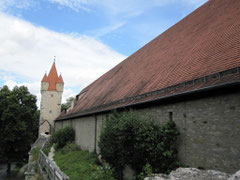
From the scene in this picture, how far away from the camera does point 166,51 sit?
38.9 ft

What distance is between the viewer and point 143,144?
7160 millimetres

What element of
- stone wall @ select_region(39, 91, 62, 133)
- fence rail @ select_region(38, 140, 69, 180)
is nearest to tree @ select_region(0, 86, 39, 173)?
stone wall @ select_region(39, 91, 62, 133)

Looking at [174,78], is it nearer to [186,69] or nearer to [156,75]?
[186,69]

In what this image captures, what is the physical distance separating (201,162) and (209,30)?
20.0ft

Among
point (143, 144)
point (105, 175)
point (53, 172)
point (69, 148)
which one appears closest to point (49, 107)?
point (69, 148)

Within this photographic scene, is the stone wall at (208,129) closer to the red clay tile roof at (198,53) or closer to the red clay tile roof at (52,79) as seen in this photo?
the red clay tile roof at (198,53)

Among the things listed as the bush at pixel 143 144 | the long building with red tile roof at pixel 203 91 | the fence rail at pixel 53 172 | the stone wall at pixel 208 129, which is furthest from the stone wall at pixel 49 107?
the stone wall at pixel 208 129

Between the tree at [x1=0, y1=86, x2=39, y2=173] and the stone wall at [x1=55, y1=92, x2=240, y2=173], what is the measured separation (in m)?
22.8

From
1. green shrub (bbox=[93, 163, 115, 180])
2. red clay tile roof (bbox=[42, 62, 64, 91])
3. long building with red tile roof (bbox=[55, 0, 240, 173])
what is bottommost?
green shrub (bbox=[93, 163, 115, 180])

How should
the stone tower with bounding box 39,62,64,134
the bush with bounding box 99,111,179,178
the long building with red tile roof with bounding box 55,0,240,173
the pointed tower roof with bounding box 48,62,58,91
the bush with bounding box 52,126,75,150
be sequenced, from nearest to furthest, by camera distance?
the long building with red tile roof with bounding box 55,0,240,173, the bush with bounding box 99,111,179,178, the bush with bounding box 52,126,75,150, the stone tower with bounding box 39,62,64,134, the pointed tower roof with bounding box 48,62,58,91

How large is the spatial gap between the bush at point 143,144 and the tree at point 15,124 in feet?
69.1

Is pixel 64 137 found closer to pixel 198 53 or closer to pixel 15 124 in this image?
pixel 15 124

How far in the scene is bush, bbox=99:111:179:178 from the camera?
7055 millimetres

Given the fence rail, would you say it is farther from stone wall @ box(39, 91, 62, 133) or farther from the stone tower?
stone wall @ box(39, 91, 62, 133)
